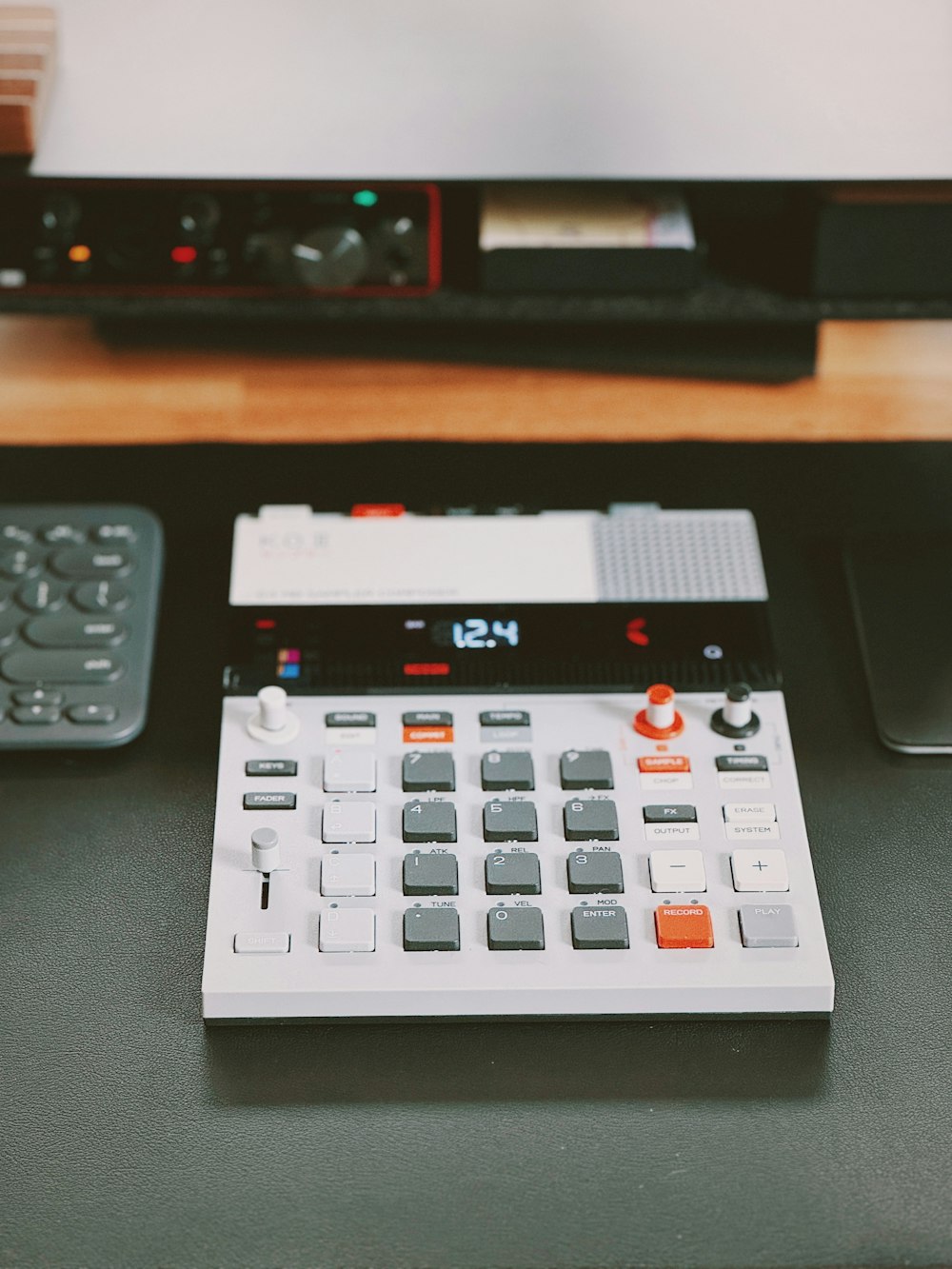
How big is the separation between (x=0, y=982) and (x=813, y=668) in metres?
0.49

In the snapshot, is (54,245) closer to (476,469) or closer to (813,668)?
(476,469)

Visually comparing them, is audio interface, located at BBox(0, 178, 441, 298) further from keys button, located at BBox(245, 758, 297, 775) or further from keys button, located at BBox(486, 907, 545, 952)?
keys button, located at BBox(486, 907, 545, 952)

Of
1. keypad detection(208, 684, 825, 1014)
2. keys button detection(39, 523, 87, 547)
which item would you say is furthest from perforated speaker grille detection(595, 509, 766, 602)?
keys button detection(39, 523, 87, 547)

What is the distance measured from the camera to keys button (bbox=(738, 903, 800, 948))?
0.68 m

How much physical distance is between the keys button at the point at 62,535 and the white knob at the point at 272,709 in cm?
18

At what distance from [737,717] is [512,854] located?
0.52 ft

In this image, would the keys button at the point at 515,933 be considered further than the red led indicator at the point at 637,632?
No

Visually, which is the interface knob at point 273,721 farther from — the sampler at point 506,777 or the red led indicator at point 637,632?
the red led indicator at point 637,632

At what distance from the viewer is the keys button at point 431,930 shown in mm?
671

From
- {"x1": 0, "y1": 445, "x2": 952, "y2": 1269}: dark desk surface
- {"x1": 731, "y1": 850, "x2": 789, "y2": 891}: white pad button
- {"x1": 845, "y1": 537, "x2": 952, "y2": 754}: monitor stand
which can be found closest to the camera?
{"x1": 0, "y1": 445, "x2": 952, "y2": 1269}: dark desk surface

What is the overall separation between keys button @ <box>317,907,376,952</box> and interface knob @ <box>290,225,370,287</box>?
15.8 inches

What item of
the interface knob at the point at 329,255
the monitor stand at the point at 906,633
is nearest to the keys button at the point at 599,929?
the monitor stand at the point at 906,633

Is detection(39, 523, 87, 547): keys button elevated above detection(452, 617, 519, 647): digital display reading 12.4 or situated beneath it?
elevated above

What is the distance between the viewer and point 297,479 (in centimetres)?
96
